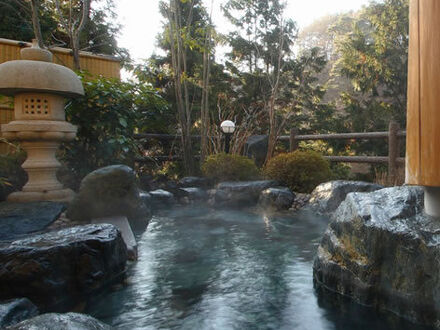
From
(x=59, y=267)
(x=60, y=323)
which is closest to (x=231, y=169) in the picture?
(x=59, y=267)

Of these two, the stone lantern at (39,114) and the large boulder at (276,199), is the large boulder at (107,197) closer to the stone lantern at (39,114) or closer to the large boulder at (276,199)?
the stone lantern at (39,114)

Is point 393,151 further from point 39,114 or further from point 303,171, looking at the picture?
point 39,114

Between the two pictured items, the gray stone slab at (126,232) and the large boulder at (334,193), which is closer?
the gray stone slab at (126,232)

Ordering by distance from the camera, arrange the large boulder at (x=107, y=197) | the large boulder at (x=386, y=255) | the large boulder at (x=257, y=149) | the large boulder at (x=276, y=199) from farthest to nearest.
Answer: the large boulder at (x=257, y=149) < the large boulder at (x=276, y=199) < the large boulder at (x=107, y=197) < the large boulder at (x=386, y=255)

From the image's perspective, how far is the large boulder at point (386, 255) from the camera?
1.80 m

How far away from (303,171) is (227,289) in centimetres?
402

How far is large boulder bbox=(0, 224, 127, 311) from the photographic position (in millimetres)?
2029

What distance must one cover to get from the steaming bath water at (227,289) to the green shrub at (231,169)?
2.58m

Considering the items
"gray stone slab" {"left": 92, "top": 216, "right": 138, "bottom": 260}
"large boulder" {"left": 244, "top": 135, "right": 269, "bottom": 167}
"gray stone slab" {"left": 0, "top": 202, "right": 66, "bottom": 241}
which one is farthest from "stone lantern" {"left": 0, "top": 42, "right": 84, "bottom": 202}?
"large boulder" {"left": 244, "top": 135, "right": 269, "bottom": 167}

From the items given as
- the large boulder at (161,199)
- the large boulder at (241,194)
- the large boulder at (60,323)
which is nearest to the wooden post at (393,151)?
the large boulder at (241,194)

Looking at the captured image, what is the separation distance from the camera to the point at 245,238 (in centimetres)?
371

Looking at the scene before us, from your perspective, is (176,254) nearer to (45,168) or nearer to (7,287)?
(7,287)

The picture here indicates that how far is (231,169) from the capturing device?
6.43 metres

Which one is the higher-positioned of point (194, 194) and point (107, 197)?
point (107, 197)
